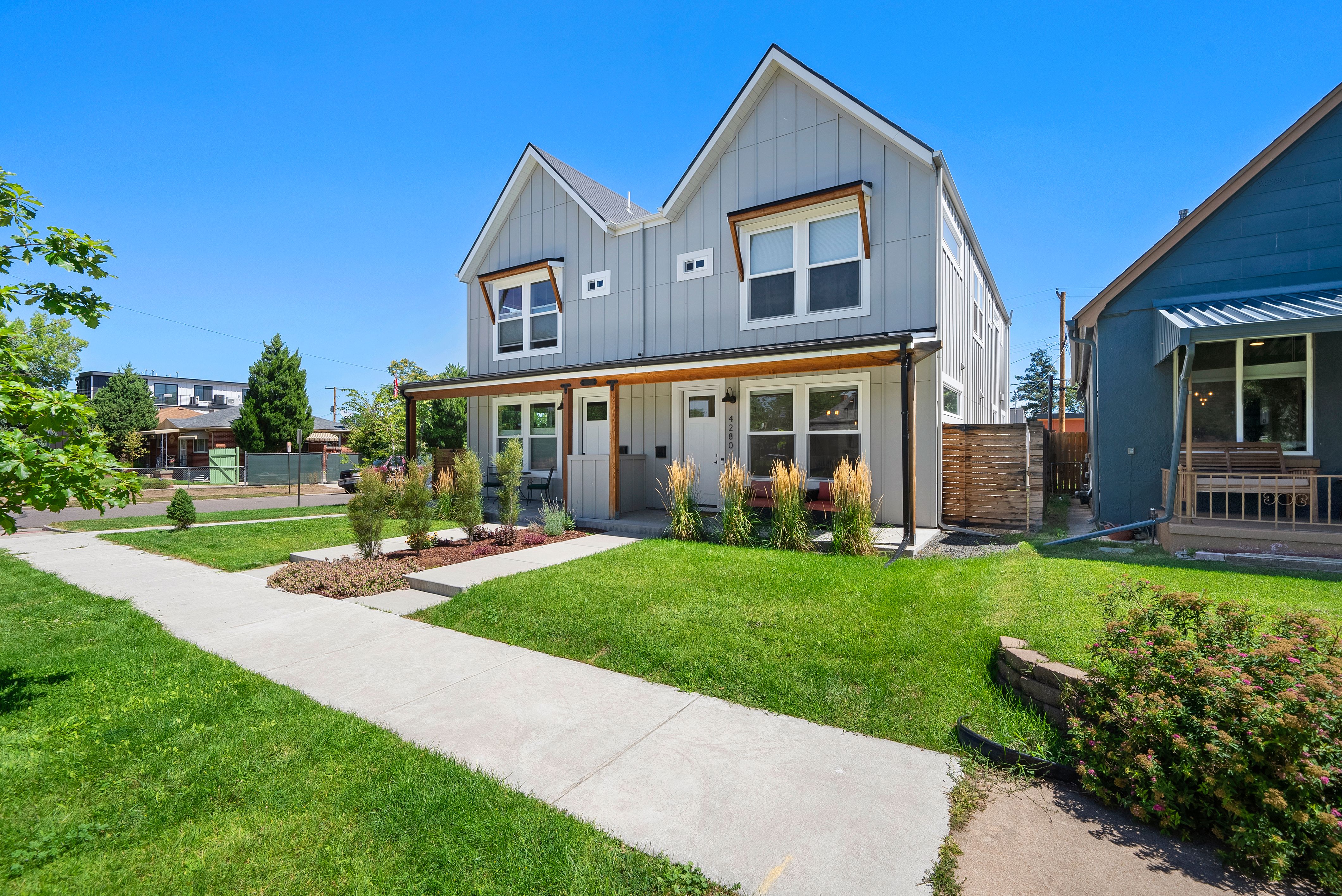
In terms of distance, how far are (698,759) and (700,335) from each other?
915cm

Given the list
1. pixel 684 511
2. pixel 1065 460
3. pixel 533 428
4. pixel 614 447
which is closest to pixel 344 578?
pixel 684 511

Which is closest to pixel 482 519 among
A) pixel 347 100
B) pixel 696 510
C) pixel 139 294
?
pixel 696 510

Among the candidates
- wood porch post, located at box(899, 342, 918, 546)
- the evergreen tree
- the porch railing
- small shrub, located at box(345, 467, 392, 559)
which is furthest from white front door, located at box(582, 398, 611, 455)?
the evergreen tree

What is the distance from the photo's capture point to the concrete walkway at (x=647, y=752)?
2.29 m

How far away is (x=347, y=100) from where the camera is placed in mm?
11398

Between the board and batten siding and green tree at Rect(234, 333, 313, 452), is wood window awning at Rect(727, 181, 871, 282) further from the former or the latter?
green tree at Rect(234, 333, 313, 452)

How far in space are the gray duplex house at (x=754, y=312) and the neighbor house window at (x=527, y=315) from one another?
5cm

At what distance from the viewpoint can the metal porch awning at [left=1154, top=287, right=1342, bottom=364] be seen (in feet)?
20.9

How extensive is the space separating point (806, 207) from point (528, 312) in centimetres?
723

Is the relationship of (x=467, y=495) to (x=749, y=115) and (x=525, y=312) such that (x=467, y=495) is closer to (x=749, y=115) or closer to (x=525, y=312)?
(x=525, y=312)

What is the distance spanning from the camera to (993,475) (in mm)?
9438

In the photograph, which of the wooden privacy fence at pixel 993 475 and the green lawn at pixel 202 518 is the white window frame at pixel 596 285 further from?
the green lawn at pixel 202 518

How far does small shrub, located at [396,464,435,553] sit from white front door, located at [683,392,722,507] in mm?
4850

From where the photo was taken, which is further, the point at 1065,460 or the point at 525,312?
the point at 1065,460
